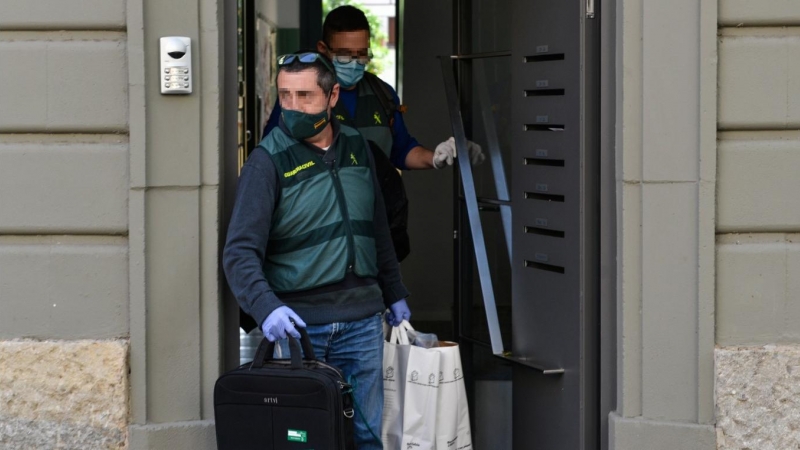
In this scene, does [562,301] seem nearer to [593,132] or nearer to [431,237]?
[593,132]

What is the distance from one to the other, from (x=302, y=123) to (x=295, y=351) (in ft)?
2.60

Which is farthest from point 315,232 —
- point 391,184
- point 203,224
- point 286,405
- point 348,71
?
point 348,71

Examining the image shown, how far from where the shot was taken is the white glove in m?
5.00

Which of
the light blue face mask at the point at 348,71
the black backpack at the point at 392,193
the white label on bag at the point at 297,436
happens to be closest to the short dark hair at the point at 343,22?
the light blue face mask at the point at 348,71

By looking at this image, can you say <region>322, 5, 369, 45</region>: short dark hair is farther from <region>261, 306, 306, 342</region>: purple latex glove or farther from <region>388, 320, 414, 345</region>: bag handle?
<region>261, 306, 306, 342</region>: purple latex glove

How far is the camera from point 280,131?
404 centimetres

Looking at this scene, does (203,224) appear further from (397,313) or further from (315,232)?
(397,313)

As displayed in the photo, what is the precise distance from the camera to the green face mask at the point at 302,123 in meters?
3.97

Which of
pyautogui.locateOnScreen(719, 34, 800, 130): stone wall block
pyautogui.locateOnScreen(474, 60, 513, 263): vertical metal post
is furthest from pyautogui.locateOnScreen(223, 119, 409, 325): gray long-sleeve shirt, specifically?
pyautogui.locateOnScreen(719, 34, 800, 130): stone wall block

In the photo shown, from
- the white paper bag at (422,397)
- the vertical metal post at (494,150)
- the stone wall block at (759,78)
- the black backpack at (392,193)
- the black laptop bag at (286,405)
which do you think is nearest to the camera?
the black laptop bag at (286,405)

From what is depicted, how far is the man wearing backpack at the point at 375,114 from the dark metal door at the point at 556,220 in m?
0.46

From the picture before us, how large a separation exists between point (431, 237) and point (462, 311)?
2.30 metres

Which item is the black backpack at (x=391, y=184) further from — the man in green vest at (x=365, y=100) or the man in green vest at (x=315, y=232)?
the man in green vest at (x=315, y=232)

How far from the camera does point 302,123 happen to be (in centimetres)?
397
